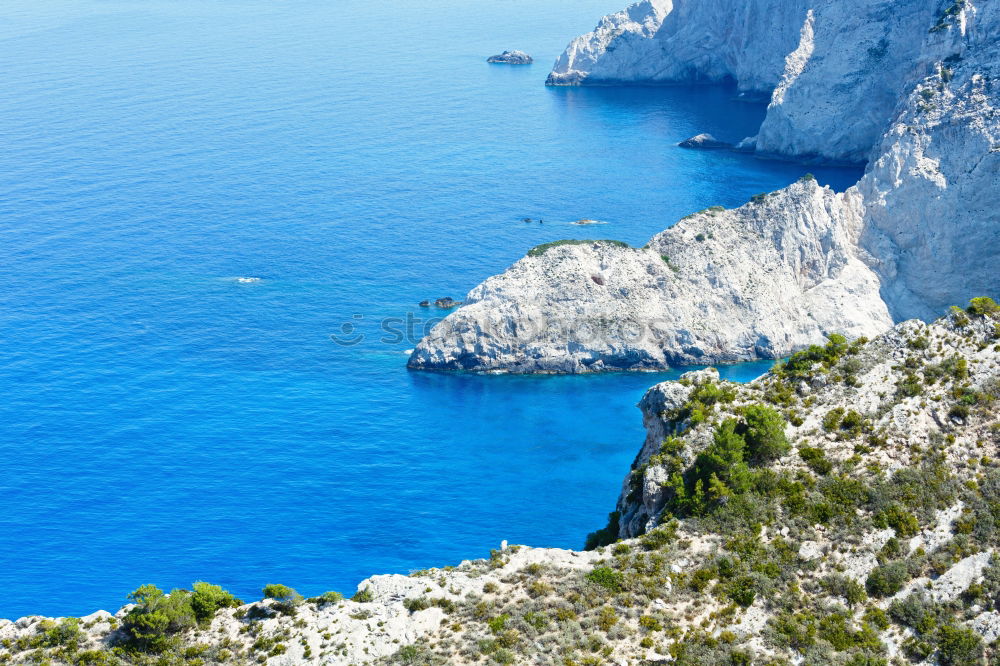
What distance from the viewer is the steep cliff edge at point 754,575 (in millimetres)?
36875

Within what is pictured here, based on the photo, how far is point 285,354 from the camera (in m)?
109

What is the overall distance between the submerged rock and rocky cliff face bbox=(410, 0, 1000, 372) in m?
62.3

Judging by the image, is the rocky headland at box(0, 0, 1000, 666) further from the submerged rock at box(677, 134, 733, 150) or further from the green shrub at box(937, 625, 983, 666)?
the submerged rock at box(677, 134, 733, 150)

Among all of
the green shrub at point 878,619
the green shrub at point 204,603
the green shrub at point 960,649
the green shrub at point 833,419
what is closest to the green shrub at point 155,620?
the green shrub at point 204,603

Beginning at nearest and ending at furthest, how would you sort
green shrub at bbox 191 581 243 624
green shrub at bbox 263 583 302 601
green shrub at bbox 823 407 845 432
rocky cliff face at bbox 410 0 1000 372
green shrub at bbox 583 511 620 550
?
1. green shrub at bbox 191 581 243 624
2. green shrub at bbox 263 583 302 601
3. green shrub at bbox 823 407 845 432
4. green shrub at bbox 583 511 620 550
5. rocky cliff face at bbox 410 0 1000 372

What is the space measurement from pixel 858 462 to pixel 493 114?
164901 millimetres

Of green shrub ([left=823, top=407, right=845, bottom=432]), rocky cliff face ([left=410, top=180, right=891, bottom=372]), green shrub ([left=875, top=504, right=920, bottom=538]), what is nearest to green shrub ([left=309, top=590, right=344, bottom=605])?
green shrub ([left=875, top=504, right=920, bottom=538])

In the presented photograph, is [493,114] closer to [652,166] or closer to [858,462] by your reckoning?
[652,166]

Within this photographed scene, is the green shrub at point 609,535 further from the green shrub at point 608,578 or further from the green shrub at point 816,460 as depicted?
the green shrub at point 816,460

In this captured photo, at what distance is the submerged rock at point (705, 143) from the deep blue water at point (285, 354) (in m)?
2.88

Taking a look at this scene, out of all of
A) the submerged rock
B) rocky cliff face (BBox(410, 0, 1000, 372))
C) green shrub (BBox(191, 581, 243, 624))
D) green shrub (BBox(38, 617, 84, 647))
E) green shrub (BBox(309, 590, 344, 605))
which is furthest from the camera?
the submerged rock

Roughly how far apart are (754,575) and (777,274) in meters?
72.2

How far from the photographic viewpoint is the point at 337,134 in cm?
18625

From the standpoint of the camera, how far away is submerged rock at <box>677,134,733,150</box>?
174 meters
